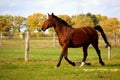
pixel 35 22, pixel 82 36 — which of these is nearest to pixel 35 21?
pixel 35 22

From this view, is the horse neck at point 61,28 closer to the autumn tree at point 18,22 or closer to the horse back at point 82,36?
the horse back at point 82,36

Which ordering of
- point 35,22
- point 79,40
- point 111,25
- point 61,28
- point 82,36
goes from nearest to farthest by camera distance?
1. point 61,28
2. point 79,40
3. point 82,36
4. point 111,25
5. point 35,22

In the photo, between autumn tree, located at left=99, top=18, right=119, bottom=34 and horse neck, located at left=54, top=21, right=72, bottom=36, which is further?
autumn tree, located at left=99, top=18, right=119, bottom=34

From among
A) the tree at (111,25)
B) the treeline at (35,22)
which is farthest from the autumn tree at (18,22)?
the tree at (111,25)

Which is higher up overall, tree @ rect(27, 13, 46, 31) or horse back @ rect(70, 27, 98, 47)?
tree @ rect(27, 13, 46, 31)

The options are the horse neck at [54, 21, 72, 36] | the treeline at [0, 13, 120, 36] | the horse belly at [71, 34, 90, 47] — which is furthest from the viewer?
the treeline at [0, 13, 120, 36]

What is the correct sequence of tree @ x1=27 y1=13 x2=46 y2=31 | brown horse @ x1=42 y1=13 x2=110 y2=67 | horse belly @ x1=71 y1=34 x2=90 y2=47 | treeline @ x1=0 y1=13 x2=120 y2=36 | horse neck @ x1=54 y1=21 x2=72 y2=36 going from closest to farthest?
brown horse @ x1=42 y1=13 x2=110 y2=67, horse neck @ x1=54 y1=21 x2=72 y2=36, horse belly @ x1=71 y1=34 x2=90 y2=47, treeline @ x1=0 y1=13 x2=120 y2=36, tree @ x1=27 y1=13 x2=46 y2=31

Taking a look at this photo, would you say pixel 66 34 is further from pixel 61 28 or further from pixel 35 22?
pixel 35 22

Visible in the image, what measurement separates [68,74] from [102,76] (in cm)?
130

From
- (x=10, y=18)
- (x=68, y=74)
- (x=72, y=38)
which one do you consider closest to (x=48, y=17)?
(x=72, y=38)

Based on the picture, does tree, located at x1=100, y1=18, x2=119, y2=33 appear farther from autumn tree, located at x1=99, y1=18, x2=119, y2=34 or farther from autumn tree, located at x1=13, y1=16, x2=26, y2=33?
autumn tree, located at x1=13, y1=16, x2=26, y2=33

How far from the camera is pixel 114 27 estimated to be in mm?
83562

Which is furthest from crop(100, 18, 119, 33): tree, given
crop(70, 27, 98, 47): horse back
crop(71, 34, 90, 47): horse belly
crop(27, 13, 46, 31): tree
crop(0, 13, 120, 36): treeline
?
crop(71, 34, 90, 47): horse belly

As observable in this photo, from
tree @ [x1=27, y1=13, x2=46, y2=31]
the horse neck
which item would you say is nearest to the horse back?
the horse neck
